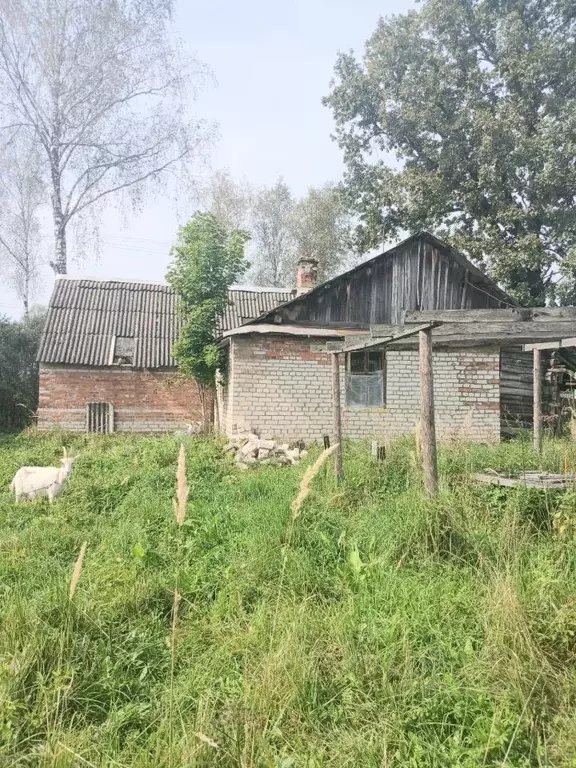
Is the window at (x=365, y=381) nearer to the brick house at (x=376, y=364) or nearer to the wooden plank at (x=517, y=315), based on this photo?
the brick house at (x=376, y=364)

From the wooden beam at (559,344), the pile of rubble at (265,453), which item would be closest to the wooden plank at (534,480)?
the wooden beam at (559,344)

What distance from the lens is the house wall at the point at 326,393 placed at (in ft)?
37.1

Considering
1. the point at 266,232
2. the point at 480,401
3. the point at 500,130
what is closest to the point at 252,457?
the point at 480,401

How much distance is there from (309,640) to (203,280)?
11464 mm

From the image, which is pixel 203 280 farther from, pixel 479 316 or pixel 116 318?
pixel 479 316

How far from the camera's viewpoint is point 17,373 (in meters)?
18.6

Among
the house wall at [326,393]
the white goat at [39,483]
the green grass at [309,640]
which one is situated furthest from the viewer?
the house wall at [326,393]

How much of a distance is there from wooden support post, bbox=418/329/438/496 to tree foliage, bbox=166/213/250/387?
27.5 ft

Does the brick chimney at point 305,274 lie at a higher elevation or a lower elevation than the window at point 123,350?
higher

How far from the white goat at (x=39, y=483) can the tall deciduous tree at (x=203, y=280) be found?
608 centimetres

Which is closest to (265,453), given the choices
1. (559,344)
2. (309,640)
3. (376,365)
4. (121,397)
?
(376,365)

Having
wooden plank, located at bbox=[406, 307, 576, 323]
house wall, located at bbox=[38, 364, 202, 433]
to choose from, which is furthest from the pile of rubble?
house wall, located at bbox=[38, 364, 202, 433]

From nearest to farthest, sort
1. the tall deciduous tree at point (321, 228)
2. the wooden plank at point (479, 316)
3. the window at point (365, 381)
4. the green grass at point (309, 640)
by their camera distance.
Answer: the green grass at point (309, 640) < the wooden plank at point (479, 316) < the window at point (365, 381) < the tall deciduous tree at point (321, 228)

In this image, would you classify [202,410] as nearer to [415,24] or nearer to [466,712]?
[466,712]
